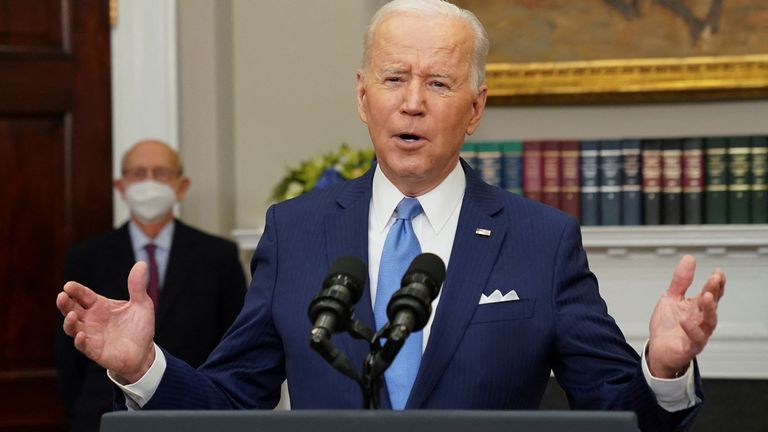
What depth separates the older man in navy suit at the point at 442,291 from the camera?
2258mm

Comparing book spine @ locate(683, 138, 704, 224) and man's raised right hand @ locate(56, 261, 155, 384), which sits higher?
man's raised right hand @ locate(56, 261, 155, 384)

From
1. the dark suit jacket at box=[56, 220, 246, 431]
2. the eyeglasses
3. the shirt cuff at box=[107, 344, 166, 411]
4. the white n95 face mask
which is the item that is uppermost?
the shirt cuff at box=[107, 344, 166, 411]

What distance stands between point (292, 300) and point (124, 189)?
317 centimetres

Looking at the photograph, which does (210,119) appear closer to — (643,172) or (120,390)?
(643,172)

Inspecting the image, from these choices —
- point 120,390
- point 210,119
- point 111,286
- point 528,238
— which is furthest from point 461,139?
point 210,119

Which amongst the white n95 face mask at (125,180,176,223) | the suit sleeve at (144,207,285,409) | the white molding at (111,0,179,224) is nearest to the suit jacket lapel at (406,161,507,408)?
the suit sleeve at (144,207,285,409)

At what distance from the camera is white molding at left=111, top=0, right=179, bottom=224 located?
571 centimetres

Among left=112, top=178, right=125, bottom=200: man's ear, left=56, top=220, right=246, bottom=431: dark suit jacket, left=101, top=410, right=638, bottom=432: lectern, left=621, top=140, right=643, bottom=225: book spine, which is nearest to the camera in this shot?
left=101, top=410, right=638, bottom=432: lectern

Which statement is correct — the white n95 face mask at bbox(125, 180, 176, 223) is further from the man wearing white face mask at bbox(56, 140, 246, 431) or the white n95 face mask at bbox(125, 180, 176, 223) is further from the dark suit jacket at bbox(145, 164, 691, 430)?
the dark suit jacket at bbox(145, 164, 691, 430)

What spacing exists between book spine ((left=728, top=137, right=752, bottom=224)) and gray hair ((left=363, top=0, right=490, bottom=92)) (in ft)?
9.44

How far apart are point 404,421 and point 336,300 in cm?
20

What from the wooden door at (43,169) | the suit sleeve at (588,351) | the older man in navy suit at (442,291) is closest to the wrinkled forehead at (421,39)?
the older man in navy suit at (442,291)

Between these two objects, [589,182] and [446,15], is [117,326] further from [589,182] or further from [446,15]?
[589,182]

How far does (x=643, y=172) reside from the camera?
17.1 ft
